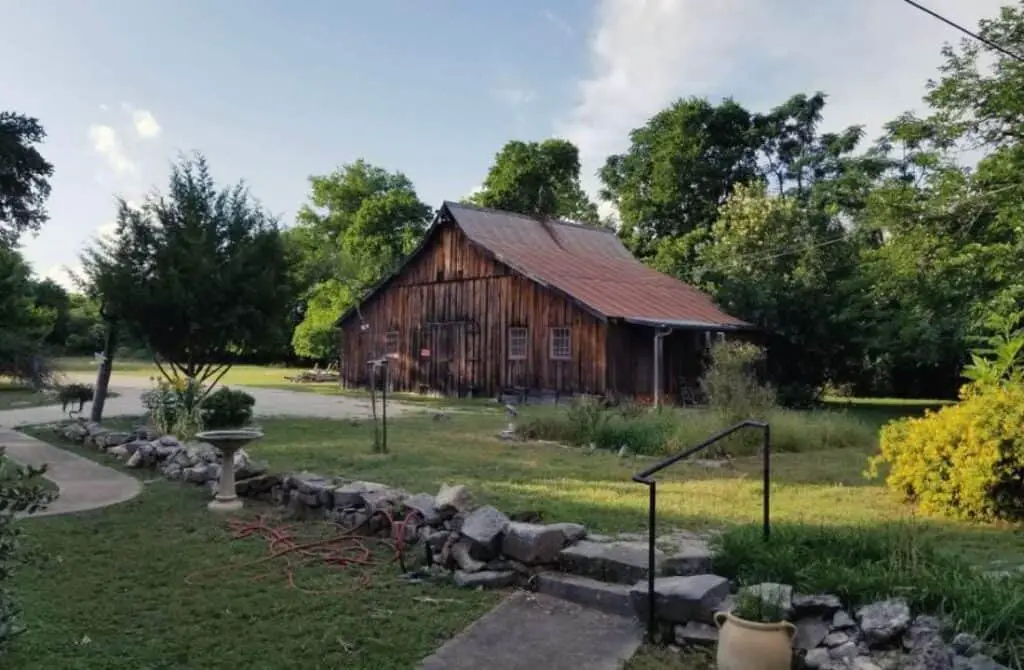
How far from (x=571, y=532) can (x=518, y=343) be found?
1662cm

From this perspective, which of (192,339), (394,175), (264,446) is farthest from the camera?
(394,175)

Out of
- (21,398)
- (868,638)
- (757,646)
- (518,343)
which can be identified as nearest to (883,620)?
(868,638)

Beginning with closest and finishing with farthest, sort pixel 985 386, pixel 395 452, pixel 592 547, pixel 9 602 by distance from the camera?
1. pixel 9 602
2. pixel 592 547
3. pixel 985 386
4. pixel 395 452

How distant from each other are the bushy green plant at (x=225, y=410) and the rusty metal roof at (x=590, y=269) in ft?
30.6

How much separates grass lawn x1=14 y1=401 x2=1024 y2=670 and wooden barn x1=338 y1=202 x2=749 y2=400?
896 centimetres

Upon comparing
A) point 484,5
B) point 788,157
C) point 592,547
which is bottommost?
point 592,547

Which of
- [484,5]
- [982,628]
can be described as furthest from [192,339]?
[982,628]

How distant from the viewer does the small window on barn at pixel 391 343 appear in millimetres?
25781

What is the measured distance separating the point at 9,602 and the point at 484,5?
10.4 metres

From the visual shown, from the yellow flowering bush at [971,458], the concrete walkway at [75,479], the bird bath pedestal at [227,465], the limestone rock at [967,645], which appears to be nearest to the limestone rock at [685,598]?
the limestone rock at [967,645]

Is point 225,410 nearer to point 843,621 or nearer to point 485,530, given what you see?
point 485,530

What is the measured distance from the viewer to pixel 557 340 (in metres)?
20.8

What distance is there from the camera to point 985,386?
730 centimetres

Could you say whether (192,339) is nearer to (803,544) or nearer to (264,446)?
(264,446)
